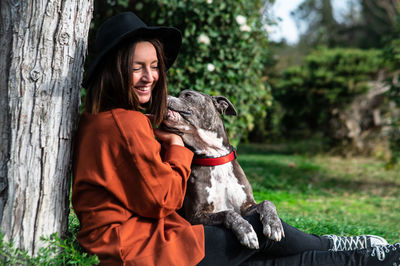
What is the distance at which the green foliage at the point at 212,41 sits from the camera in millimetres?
5500

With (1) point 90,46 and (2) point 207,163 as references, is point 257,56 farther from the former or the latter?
(2) point 207,163

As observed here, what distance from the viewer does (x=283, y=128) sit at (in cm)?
1505

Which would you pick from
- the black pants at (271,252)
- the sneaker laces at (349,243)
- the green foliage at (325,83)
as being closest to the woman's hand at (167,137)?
the black pants at (271,252)

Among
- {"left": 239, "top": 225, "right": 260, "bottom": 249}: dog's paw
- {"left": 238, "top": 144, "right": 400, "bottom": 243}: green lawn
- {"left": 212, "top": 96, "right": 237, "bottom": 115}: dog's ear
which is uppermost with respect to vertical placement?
Answer: {"left": 212, "top": 96, "right": 237, "bottom": 115}: dog's ear

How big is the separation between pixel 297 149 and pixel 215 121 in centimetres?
1046

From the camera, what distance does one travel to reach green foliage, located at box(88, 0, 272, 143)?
5500 millimetres

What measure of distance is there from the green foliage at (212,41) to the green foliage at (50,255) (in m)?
3.49

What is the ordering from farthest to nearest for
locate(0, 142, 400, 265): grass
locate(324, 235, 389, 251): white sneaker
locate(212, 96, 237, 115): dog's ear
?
locate(212, 96, 237, 115): dog's ear < locate(324, 235, 389, 251): white sneaker < locate(0, 142, 400, 265): grass

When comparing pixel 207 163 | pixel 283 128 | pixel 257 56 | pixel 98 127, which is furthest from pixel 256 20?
pixel 283 128

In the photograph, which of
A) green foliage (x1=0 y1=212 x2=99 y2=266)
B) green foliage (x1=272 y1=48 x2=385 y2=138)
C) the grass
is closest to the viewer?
green foliage (x1=0 y1=212 x2=99 y2=266)

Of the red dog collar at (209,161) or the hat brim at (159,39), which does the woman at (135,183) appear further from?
the red dog collar at (209,161)

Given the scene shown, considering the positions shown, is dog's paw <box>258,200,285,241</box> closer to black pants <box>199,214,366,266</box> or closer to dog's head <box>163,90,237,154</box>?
black pants <box>199,214,366,266</box>

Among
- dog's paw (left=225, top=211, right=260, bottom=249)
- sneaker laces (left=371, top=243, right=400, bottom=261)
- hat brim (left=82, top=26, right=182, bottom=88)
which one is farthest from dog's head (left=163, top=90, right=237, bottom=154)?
sneaker laces (left=371, top=243, right=400, bottom=261)

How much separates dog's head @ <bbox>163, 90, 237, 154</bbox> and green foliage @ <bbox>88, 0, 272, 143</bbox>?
261 cm
